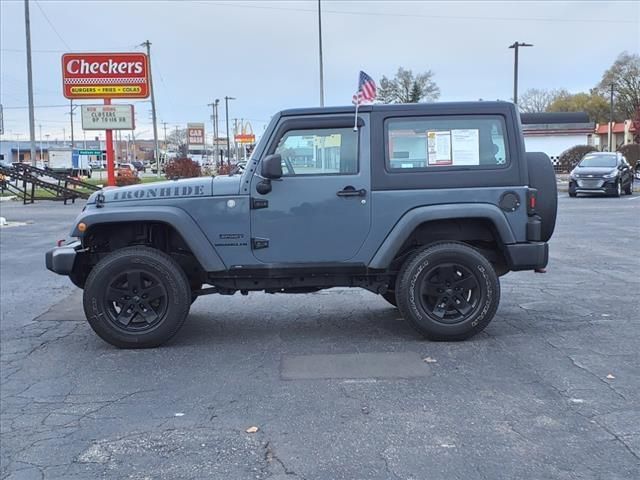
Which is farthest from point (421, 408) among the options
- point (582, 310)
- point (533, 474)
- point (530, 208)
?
point (582, 310)

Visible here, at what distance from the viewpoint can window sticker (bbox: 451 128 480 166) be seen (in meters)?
5.80

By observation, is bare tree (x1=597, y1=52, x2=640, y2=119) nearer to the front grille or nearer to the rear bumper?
the front grille

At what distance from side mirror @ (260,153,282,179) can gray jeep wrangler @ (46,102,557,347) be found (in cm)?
12

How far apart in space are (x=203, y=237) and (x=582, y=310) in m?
4.12

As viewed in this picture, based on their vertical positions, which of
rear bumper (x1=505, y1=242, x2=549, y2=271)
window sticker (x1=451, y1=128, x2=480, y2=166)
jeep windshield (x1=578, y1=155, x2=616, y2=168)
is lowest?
rear bumper (x1=505, y1=242, x2=549, y2=271)

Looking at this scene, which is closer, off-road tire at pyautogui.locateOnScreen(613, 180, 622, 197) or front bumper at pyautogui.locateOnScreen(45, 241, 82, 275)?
front bumper at pyautogui.locateOnScreen(45, 241, 82, 275)

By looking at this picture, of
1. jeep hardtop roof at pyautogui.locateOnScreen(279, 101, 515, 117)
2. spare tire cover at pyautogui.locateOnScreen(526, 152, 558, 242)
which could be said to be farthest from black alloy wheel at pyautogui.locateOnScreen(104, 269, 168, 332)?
spare tire cover at pyautogui.locateOnScreen(526, 152, 558, 242)

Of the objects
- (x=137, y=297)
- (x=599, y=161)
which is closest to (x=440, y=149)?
(x=137, y=297)

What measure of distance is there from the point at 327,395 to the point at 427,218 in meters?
1.88

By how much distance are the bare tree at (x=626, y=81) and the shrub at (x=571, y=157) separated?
34.5 metres

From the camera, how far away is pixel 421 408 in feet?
14.3

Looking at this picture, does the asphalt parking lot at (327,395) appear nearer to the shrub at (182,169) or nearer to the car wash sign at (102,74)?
the car wash sign at (102,74)

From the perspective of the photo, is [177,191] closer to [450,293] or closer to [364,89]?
[364,89]

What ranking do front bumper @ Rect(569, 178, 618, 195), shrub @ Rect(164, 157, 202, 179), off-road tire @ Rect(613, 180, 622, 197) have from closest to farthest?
front bumper @ Rect(569, 178, 618, 195) → off-road tire @ Rect(613, 180, 622, 197) → shrub @ Rect(164, 157, 202, 179)
